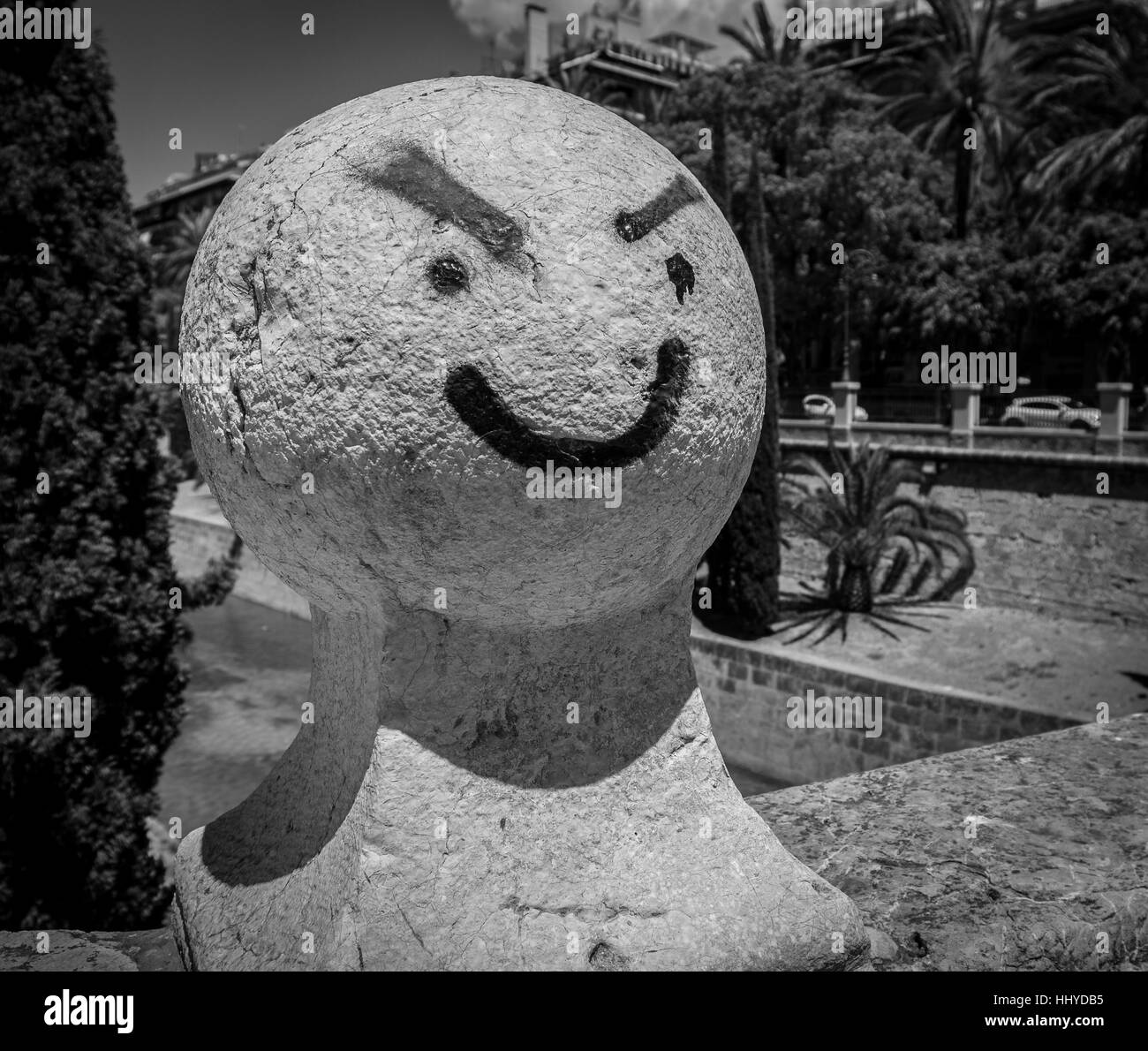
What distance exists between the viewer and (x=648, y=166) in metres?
2.63

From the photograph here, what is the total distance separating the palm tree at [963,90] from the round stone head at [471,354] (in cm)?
2375

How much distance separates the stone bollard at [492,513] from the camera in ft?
7.74

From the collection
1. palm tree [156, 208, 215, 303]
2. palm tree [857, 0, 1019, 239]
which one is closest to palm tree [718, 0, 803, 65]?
palm tree [857, 0, 1019, 239]

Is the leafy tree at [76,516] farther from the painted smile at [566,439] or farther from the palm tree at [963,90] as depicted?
the palm tree at [963,90]

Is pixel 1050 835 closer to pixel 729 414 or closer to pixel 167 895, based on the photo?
pixel 729 414

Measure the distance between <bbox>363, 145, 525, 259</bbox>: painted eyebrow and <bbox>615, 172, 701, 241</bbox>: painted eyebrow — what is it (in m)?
0.26

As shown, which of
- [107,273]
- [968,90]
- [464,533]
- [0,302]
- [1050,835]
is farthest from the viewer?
[968,90]

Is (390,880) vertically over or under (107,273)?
under

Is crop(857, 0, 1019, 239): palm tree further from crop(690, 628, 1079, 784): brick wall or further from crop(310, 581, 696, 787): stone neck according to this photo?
crop(310, 581, 696, 787): stone neck

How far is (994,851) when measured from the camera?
144 inches

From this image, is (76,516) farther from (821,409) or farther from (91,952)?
(821,409)

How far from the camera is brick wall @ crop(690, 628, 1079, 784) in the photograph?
→ 33.6ft
